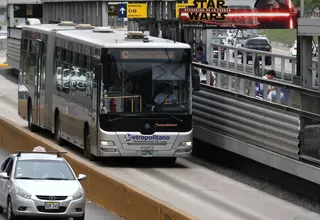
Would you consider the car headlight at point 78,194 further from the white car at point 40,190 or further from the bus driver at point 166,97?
the bus driver at point 166,97

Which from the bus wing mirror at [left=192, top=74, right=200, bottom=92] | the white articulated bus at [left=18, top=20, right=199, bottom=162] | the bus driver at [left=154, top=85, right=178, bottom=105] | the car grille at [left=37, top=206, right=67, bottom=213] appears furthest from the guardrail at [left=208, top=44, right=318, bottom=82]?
the car grille at [left=37, top=206, right=67, bottom=213]

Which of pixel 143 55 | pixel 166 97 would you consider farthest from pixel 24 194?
pixel 143 55

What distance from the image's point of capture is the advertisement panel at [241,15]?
97.5ft

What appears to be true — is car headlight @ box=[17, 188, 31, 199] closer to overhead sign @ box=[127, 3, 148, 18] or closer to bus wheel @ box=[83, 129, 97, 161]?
bus wheel @ box=[83, 129, 97, 161]

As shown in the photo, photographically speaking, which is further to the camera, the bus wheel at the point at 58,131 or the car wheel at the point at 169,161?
the bus wheel at the point at 58,131

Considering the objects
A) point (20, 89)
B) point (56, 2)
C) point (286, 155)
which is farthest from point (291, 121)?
point (56, 2)

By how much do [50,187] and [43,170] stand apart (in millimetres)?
868

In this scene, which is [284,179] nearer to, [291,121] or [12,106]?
[291,121]

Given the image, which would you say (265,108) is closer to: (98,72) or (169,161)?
(98,72)

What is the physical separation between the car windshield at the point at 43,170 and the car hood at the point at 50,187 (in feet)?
0.87

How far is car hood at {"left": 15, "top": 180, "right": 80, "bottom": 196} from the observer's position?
65.9 ft

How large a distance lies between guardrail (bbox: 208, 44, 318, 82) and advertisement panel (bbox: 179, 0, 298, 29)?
79 centimetres

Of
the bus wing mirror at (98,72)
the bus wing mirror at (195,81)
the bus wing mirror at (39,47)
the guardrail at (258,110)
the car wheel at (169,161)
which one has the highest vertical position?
the bus wing mirror at (39,47)

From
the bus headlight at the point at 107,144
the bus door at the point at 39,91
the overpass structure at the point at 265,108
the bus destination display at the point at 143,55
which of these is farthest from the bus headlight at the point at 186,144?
the bus door at the point at 39,91
